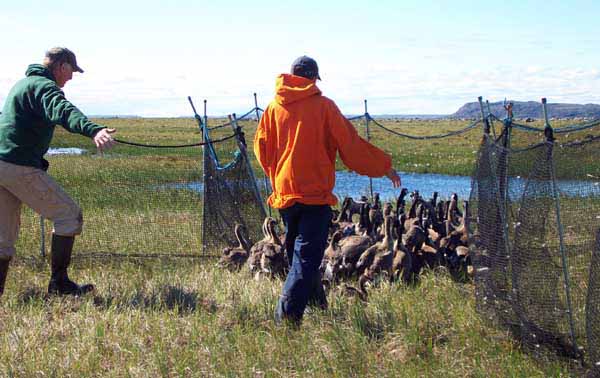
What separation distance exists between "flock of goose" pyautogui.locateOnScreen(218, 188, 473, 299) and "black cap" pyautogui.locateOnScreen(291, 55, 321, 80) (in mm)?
2218

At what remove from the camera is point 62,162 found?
1024 inches

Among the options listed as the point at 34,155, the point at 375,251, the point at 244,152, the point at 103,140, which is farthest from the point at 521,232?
the point at 244,152

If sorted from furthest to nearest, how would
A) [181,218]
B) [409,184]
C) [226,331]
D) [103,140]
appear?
[409,184]
[181,218]
[226,331]
[103,140]

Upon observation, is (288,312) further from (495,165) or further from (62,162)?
(62,162)

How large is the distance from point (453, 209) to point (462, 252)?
1.56 meters

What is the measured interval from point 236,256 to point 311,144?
11.3 feet

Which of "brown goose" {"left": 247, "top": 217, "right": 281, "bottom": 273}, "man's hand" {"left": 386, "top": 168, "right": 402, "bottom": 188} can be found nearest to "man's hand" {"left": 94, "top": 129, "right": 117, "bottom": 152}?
"man's hand" {"left": 386, "top": 168, "right": 402, "bottom": 188}

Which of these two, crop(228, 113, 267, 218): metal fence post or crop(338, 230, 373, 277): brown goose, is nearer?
crop(338, 230, 373, 277): brown goose

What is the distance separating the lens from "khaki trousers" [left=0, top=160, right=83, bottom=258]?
24.0 ft

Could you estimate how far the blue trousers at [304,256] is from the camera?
6.44 m

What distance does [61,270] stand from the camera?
7.85 m

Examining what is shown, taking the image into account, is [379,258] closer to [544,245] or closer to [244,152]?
[544,245]

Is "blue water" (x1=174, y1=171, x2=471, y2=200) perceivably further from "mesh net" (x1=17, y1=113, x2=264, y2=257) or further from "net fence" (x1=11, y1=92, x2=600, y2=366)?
"net fence" (x1=11, y1=92, x2=600, y2=366)

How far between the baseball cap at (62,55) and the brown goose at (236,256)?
2.96 meters
